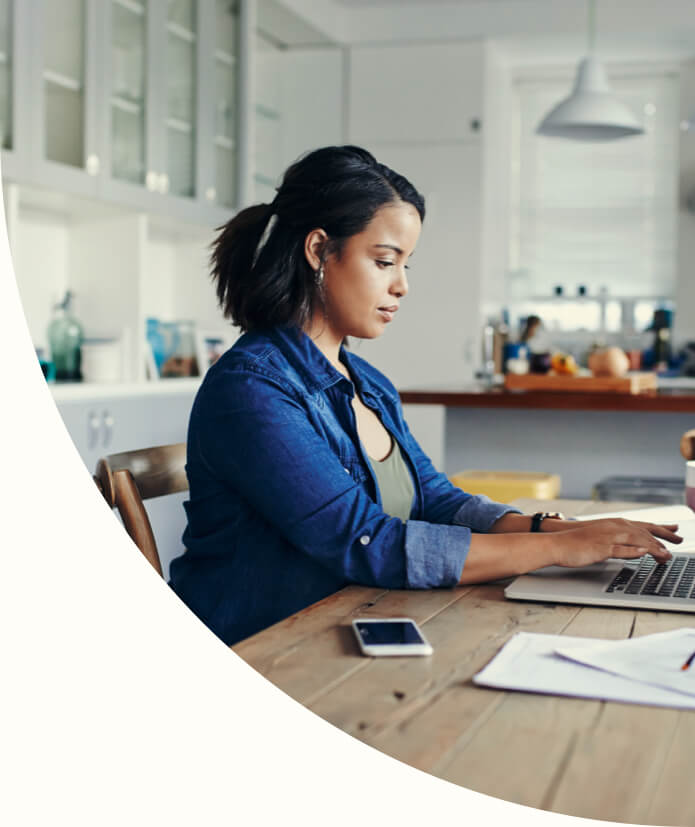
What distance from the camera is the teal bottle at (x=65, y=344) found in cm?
326

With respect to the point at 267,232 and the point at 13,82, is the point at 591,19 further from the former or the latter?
the point at 267,232

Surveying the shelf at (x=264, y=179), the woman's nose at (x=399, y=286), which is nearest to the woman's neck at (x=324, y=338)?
the woman's nose at (x=399, y=286)

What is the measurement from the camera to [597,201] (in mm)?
5422

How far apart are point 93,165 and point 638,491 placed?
1.88 meters

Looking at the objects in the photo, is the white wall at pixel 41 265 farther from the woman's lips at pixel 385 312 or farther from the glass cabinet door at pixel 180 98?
the woman's lips at pixel 385 312

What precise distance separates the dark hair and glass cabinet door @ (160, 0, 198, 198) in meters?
2.37

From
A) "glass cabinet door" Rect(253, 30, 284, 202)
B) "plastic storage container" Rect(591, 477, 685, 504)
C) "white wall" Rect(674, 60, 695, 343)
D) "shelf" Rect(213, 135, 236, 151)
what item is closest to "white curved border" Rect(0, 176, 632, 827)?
"plastic storage container" Rect(591, 477, 685, 504)

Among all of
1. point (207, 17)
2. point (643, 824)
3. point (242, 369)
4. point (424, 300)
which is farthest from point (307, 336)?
point (424, 300)

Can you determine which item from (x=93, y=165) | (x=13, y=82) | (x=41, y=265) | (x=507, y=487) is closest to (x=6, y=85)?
(x=13, y=82)

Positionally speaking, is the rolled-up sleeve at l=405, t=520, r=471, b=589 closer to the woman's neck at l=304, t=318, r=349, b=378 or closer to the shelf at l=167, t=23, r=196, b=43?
the woman's neck at l=304, t=318, r=349, b=378

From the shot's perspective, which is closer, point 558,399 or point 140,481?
point 140,481

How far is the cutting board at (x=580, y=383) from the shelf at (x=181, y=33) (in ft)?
5.67

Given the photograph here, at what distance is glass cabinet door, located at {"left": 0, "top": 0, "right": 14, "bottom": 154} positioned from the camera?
277cm

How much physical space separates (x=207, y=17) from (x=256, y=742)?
364 cm
